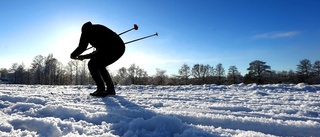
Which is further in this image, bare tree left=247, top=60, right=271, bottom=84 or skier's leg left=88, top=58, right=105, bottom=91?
bare tree left=247, top=60, right=271, bottom=84

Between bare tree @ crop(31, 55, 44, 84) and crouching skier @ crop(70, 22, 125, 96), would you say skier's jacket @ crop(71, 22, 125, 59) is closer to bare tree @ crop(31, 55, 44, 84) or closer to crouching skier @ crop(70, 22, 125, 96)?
crouching skier @ crop(70, 22, 125, 96)

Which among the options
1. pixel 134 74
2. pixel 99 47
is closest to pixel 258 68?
pixel 134 74

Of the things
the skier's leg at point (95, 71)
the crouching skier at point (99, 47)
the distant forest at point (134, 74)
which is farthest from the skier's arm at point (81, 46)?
the distant forest at point (134, 74)

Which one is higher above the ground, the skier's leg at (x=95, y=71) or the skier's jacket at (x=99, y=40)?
the skier's jacket at (x=99, y=40)

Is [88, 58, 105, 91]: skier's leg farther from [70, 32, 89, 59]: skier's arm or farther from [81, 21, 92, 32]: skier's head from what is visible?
[81, 21, 92, 32]: skier's head

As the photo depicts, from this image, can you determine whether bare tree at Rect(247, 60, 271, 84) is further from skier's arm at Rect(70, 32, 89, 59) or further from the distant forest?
skier's arm at Rect(70, 32, 89, 59)

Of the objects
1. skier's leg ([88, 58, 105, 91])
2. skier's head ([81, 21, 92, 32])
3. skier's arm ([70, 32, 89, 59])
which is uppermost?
skier's head ([81, 21, 92, 32])

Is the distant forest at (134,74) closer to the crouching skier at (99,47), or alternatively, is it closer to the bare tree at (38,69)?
the bare tree at (38,69)

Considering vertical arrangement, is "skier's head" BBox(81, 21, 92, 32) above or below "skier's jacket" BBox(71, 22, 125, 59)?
above

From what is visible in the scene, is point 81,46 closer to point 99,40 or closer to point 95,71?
point 99,40

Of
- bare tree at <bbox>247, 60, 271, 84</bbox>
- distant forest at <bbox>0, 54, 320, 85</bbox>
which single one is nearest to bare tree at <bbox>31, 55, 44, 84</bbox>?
distant forest at <bbox>0, 54, 320, 85</bbox>

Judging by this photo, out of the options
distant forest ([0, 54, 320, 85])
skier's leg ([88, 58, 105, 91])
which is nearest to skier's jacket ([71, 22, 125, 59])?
skier's leg ([88, 58, 105, 91])

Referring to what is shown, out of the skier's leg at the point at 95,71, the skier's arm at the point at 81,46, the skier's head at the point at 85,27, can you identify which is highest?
the skier's head at the point at 85,27

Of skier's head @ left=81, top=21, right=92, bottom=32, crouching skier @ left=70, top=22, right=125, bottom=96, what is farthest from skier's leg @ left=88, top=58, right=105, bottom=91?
skier's head @ left=81, top=21, right=92, bottom=32
